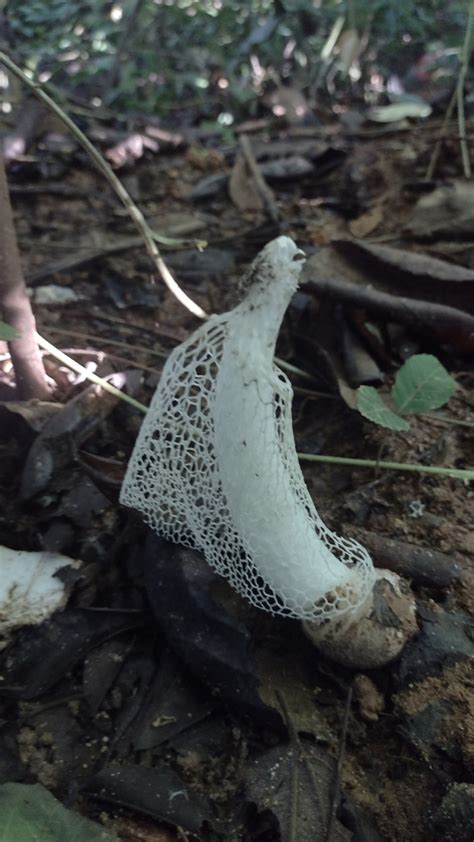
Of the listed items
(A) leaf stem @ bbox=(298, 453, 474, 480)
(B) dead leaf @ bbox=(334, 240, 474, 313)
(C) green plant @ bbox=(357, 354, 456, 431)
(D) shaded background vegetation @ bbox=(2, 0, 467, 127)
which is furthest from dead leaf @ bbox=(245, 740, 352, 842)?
(D) shaded background vegetation @ bbox=(2, 0, 467, 127)

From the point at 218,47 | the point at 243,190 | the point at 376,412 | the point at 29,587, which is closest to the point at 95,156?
the point at 376,412

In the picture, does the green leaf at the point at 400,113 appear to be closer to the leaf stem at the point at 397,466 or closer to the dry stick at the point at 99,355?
the dry stick at the point at 99,355

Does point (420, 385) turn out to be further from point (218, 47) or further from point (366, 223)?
point (218, 47)

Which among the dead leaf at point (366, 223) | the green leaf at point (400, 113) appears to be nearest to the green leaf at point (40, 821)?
the dead leaf at point (366, 223)

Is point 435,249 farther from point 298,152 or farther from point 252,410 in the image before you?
point 252,410

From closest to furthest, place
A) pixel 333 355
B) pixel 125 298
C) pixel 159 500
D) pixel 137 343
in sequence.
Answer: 1. pixel 159 500
2. pixel 333 355
3. pixel 137 343
4. pixel 125 298

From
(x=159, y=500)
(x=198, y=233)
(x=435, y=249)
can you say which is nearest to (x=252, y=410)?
(x=159, y=500)
